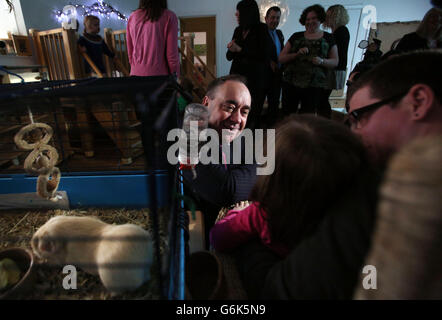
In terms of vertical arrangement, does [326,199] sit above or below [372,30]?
below

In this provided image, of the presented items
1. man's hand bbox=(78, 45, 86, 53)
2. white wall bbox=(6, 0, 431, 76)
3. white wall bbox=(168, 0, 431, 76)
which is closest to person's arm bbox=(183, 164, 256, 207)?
man's hand bbox=(78, 45, 86, 53)

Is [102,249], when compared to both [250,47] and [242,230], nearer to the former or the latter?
[242,230]

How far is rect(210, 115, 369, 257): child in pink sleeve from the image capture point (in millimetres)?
384

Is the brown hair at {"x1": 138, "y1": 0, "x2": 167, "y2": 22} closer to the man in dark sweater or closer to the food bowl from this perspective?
the man in dark sweater

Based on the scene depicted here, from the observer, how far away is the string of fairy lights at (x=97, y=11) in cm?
323

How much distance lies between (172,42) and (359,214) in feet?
4.83

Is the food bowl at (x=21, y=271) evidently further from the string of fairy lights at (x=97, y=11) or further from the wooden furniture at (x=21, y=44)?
the string of fairy lights at (x=97, y=11)

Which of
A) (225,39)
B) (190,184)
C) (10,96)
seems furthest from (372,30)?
(10,96)

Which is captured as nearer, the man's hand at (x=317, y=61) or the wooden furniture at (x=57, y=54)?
the man's hand at (x=317, y=61)

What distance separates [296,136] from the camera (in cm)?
44

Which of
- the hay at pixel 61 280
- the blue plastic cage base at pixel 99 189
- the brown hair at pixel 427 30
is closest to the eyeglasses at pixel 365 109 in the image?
the hay at pixel 61 280

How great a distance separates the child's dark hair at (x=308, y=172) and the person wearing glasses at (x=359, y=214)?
40 mm
